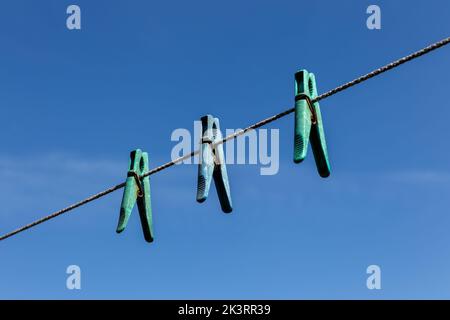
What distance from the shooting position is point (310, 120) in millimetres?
4957

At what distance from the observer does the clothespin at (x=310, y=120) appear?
15.9 feet

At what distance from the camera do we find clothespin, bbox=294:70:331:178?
485 cm

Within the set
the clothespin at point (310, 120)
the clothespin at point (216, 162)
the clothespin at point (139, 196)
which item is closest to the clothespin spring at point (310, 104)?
the clothespin at point (310, 120)

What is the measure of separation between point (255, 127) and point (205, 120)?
598mm

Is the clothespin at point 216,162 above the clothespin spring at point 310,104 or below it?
below

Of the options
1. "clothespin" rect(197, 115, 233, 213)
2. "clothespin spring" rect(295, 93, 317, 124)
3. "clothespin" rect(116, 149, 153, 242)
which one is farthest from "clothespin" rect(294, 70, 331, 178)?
"clothespin" rect(116, 149, 153, 242)

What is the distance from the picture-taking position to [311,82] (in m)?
5.27

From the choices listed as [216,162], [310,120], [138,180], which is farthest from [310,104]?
[138,180]

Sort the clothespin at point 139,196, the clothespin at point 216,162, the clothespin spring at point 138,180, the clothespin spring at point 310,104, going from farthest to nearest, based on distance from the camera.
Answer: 1. the clothespin spring at point 138,180
2. the clothespin at point 139,196
3. the clothespin at point 216,162
4. the clothespin spring at point 310,104

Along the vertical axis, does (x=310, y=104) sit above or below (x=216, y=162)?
above

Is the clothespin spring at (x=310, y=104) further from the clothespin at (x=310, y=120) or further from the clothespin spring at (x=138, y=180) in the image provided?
the clothespin spring at (x=138, y=180)

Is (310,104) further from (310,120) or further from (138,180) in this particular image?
(138,180)

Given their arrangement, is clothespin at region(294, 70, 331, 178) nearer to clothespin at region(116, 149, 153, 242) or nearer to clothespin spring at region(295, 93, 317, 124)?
clothespin spring at region(295, 93, 317, 124)
